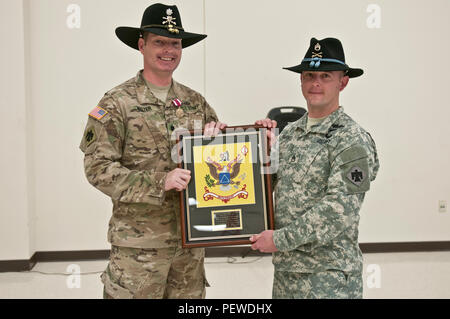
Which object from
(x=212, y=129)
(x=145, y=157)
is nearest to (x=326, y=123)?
(x=212, y=129)

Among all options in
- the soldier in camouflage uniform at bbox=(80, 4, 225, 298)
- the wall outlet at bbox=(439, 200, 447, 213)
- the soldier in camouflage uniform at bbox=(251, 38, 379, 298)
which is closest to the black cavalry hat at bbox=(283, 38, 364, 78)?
the soldier in camouflage uniform at bbox=(251, 38, 379, 298)

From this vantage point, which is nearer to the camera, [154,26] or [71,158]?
[154,26]

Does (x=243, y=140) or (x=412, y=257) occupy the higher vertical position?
(x=243, y=140)

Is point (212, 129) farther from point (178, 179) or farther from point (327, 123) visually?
point (327, 123)

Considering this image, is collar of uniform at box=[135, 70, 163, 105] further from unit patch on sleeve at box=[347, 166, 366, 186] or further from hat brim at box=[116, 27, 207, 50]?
unit patch on sleeve at box=[347, 166, 366, 186]

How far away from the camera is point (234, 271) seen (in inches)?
169

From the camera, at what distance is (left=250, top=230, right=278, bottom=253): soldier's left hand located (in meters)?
1.84

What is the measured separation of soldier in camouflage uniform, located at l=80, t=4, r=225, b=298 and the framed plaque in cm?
9

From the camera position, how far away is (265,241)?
6.12ft

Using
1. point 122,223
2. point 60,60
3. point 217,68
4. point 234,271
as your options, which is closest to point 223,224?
point 122,223

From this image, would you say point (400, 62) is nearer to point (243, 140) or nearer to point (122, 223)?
point (243, 140)

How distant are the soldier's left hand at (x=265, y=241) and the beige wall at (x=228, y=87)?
2.81 meters

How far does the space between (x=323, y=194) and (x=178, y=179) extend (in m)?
0.57

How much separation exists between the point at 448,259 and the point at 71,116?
154 inches
